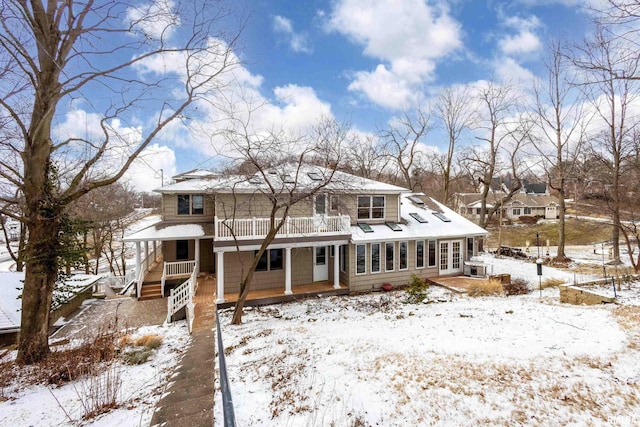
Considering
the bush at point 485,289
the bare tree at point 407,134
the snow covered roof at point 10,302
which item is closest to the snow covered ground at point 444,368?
the bush at point 485,289

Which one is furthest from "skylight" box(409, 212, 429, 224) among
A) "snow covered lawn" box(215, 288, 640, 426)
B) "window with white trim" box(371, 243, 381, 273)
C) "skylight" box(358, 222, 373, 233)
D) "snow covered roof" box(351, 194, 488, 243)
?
"snow covered lawn" box(215, 288, 640, 426)

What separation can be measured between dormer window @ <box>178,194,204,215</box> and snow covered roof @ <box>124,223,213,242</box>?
95 cm

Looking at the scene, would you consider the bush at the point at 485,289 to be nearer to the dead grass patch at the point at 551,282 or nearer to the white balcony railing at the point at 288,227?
the dead grass patch at the point at 551,282

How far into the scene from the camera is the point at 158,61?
759 cm

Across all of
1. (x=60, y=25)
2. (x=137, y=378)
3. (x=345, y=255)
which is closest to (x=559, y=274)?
(x=345, y=255)

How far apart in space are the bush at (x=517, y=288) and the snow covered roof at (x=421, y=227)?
9.45 feet

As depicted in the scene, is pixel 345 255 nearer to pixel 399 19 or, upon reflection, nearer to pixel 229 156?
pixel 229 156

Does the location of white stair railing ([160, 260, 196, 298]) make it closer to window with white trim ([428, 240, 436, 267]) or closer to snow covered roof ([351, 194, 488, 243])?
snow covered roof ([351, 194, 488, 243])

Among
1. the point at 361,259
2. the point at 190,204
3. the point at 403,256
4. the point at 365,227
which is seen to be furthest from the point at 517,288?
the point at 190,204

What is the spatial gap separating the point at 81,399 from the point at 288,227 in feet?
30.0

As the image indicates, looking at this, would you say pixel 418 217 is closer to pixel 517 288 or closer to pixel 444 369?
pixel 517 288

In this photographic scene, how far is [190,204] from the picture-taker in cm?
1516

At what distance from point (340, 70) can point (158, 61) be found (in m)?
12.8

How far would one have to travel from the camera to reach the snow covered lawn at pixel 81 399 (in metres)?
4.25
